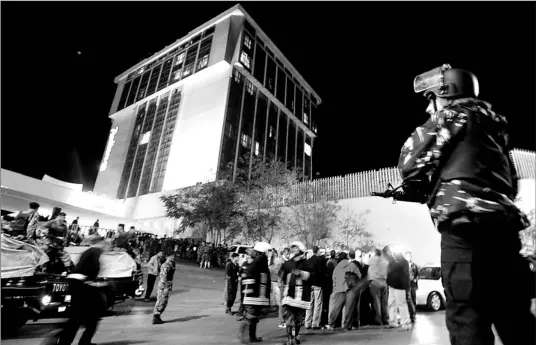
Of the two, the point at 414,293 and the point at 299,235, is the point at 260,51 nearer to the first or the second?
the point at 299,235

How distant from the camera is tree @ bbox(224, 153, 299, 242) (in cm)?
2478

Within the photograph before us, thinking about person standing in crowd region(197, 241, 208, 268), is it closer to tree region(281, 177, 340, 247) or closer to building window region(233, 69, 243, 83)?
tree region(281, 177, 340, 247)

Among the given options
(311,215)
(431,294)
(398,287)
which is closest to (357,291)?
(398,287)

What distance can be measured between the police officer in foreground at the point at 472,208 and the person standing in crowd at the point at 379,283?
25.5 ft

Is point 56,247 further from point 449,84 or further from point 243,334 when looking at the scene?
point 449,84

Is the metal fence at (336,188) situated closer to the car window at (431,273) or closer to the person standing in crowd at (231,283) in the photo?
the car window at (431,273)

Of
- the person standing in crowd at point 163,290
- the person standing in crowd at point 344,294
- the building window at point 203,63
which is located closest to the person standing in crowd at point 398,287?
the person standing in crowd at point 344,294

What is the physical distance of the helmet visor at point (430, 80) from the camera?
219 cm

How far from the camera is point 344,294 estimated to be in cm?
823

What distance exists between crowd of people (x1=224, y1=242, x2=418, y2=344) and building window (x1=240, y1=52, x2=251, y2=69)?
39270mm

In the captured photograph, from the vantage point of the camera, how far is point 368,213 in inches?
843

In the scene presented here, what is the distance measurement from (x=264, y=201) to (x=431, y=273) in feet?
51.9

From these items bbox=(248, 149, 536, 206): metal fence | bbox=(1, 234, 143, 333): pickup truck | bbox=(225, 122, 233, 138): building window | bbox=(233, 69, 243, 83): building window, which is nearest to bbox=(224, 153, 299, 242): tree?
bbox=(248, 149, 536, 206): metal fence

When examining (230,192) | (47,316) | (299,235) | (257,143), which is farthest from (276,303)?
(257,143)
